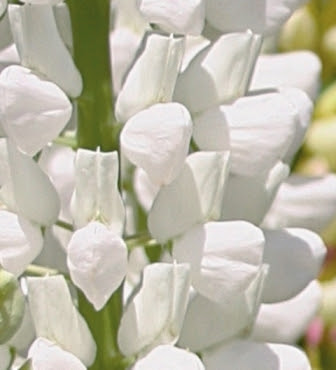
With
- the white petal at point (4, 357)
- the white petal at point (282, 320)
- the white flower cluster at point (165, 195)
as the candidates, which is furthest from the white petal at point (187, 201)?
the white petal at point (282, 320)

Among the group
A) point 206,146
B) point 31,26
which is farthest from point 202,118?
point 31,26

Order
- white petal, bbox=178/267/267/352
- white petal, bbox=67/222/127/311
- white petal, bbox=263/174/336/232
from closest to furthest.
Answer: white petal, bbox=67/222/127/311, white petal, bbox=178/267/267/352, white petal, bbox=263/174/336/232

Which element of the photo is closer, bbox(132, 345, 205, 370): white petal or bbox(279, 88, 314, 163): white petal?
bbox(132, 345, 205, 370): white petal

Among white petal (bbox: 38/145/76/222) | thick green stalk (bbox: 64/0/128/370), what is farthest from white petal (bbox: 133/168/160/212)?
thick green stalk (bbox: 64/0/128/370)

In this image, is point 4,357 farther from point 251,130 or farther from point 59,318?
point 251,130

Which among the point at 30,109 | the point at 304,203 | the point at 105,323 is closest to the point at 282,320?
the point at 304,203

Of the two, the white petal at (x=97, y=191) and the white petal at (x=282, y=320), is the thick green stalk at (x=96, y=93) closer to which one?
the white petal at (x=97, y=191)

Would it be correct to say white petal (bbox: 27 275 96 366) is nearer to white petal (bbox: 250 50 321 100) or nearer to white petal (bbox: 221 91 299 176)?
white petal (bbox: 221 91 299 176)
